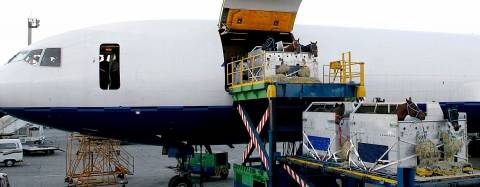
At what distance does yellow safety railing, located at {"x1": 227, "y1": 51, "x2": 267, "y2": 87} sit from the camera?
1324cm

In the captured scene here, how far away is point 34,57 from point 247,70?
6568 mm

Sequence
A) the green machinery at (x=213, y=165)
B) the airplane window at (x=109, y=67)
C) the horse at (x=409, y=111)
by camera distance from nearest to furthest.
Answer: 1. the horse at (x=409, y=111)
2. the airplane window at (x=109, y=67)
3. the green machinery at (x=213, y=165)

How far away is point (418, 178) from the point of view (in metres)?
9.37

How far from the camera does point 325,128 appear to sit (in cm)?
1213

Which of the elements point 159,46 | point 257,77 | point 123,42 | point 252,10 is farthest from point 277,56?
point 123,42

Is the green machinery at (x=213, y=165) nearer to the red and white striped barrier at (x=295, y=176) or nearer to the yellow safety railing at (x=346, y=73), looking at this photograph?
the yellow safety railing at (x=346, y=73)

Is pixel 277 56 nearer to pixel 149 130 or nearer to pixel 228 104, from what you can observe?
pixel 228 104

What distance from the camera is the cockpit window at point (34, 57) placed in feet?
47.1

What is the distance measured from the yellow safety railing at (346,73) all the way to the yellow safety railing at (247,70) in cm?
214

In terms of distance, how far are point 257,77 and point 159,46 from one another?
352 cm

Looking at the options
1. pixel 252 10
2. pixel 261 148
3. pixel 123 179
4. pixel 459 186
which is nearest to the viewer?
pixel 459 186

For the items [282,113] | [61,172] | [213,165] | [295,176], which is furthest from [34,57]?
[61,172]

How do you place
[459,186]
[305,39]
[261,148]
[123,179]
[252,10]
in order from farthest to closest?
[123,179], [305,39], [252,10], [261,148], [459,186]

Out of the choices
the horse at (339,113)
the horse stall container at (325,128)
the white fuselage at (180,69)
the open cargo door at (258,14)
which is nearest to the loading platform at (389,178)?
the horse stall container at (325,128)
